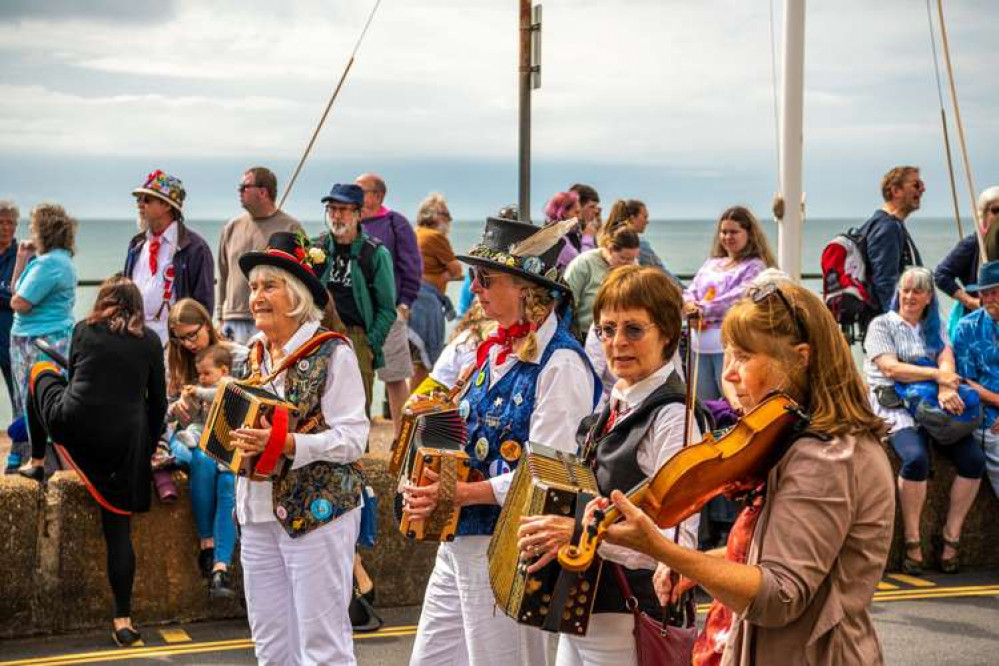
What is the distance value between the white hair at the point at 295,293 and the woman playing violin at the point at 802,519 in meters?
2.31

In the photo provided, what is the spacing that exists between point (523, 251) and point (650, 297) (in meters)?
0.77

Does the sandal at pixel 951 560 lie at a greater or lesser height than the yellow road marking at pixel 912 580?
greater

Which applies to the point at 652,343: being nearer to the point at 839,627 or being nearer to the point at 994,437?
the point at 839,627

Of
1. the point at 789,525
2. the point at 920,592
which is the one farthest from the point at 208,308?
the point at 789,525

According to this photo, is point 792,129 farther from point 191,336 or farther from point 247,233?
point 191,336

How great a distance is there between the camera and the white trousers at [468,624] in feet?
15.3

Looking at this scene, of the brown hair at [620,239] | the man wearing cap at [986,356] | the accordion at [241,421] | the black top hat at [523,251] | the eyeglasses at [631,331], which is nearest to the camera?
the eyeglasses at [631,331]

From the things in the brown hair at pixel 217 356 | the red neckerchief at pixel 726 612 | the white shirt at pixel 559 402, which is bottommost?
the red neckerchief at pixel 726 612

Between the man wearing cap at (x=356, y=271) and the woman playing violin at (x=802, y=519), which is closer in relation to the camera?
the woman playing violin at (x=802, y=519)

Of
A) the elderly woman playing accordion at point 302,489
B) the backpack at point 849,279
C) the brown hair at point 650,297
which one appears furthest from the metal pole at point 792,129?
the brown hair at point 650,297

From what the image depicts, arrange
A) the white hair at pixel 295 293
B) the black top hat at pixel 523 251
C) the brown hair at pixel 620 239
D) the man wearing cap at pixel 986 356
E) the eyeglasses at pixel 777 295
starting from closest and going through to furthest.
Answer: the eyeglasses at pixel 777 295, the black top hat at pixel 523 251, the white hair at pixel 295 293, the man wearing cap at pixel 986 356, the brown hair at pixel 620 239

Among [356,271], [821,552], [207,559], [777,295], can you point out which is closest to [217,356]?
[207,559]

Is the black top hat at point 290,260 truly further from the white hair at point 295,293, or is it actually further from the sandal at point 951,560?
the sandal at point 951,560

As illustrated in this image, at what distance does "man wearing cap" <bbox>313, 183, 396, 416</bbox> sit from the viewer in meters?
9.05
